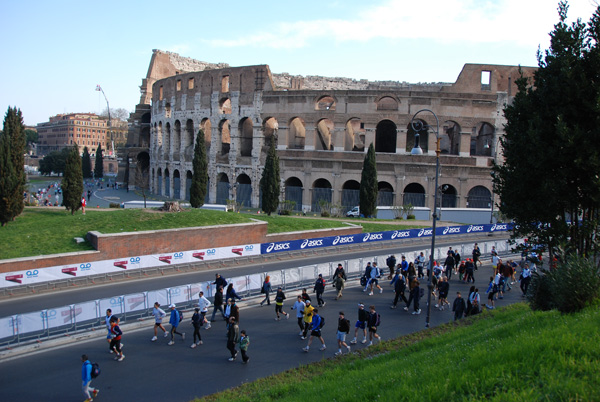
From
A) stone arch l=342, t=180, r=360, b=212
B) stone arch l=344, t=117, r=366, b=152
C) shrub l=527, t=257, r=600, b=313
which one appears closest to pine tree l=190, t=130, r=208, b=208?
stone arch l=342, t=180, r=360, b=212

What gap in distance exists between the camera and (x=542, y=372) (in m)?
6.79

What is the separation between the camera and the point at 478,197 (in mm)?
42562

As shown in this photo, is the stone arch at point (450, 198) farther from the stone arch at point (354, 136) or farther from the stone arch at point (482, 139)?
the stone arch at point (354, 136)

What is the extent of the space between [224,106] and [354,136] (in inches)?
610

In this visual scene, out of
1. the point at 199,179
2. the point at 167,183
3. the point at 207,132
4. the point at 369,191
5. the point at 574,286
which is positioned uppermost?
the point at 207,132

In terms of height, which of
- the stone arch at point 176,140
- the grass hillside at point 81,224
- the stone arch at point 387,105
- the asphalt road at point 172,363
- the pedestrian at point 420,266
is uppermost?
the stone arch at point 387,105

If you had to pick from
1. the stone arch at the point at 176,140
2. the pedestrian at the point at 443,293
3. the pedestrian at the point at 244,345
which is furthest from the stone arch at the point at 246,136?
the pedestrian at the point at 244,345

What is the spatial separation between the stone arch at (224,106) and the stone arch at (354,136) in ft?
45.4

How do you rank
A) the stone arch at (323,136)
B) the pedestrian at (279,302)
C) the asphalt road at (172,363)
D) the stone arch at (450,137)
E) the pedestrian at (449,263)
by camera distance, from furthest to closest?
the stone arch at (323,136) < the stone arch at (450,137) < the pedestrian at (449,263) < the pedestrian at (279,302) < the asphalt road at (172,363)

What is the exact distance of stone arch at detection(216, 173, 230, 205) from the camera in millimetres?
49938

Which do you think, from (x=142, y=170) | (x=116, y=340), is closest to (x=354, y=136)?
(x=142, y=170)

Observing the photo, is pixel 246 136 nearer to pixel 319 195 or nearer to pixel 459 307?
pixel 319 195

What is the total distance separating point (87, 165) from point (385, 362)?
83.9 metres

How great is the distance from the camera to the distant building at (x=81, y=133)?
138 m
